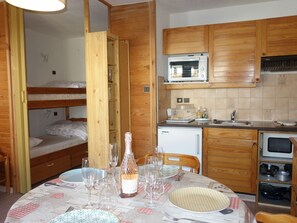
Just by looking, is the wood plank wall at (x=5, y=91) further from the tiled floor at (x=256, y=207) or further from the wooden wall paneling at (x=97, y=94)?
the tiled floor at (x=256, y=207)

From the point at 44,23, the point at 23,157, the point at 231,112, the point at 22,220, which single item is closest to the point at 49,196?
the point at 22,220

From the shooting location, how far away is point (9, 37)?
290 centimetres

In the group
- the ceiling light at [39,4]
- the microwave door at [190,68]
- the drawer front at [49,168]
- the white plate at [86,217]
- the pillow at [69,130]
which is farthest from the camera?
the pillow at [69,130]

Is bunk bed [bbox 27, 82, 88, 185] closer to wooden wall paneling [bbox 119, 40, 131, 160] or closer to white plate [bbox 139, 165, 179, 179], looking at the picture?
wooden wall paneling [bbox 119, 40, 131, 160]

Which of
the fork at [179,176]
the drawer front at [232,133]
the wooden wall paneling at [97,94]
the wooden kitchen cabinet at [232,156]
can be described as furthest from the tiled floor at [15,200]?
the fork at [179,176]

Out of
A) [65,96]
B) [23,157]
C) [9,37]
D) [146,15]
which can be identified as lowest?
[23,157]

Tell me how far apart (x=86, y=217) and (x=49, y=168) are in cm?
279

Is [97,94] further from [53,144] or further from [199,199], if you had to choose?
[199,199]

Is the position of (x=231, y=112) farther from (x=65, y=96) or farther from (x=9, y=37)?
(x=9, y=37)

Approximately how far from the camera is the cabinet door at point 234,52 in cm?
293

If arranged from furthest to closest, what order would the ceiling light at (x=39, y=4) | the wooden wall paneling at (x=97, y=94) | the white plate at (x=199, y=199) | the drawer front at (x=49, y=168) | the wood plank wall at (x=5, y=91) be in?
the drawer front at (x=49, y=168) → the wood plank wall at (x=5, y=91) → the wooden wall paneling at (x=97, y=94) → the ceiling light at (x=39, y=4) → the white plate at (x=199, y=199)

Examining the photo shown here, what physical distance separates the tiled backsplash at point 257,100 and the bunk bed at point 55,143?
1.89 m

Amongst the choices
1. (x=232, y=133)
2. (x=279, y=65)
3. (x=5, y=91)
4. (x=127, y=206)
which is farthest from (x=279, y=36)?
(x=5, y=91)

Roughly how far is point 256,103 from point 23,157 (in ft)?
9.97
